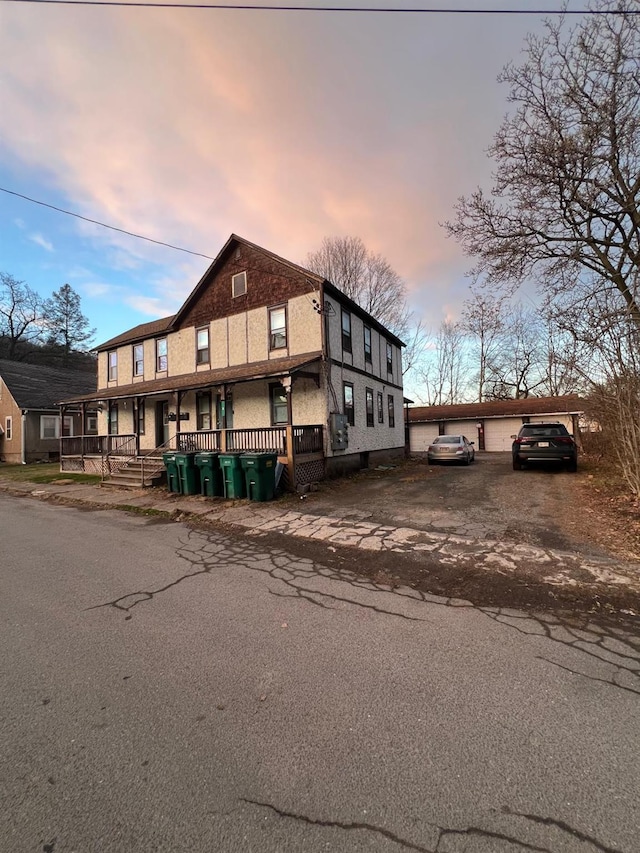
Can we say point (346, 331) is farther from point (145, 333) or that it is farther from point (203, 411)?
point (145, 333)

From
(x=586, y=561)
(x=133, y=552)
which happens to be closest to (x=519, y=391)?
(x=586, y=561)

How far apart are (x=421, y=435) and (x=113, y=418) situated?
→ 21533 mm

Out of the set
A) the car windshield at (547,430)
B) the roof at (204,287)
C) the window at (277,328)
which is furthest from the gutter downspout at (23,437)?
the car windshield at (547,430)

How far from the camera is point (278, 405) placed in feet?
46.5

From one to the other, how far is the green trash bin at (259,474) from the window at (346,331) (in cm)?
693

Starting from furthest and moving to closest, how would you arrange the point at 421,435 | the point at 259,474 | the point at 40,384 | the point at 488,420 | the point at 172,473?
1. the point at 421,435
2. the point at 40,384
3. the point at 488,420
4. the point at 172,473
5. the point at 259,474

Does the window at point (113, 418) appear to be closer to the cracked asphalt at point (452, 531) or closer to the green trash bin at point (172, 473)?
the cracked asphalt at point (452, 531)

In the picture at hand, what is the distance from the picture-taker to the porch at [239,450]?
442 inches

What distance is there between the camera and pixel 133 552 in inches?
240

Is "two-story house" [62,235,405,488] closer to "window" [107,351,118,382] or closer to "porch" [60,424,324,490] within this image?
"porch" [60,424,324,490]

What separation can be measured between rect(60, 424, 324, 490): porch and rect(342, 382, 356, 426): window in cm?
226

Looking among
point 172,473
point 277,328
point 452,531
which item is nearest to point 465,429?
point 277,328

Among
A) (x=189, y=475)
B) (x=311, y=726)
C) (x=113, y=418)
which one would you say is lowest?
(x=311, y=726)

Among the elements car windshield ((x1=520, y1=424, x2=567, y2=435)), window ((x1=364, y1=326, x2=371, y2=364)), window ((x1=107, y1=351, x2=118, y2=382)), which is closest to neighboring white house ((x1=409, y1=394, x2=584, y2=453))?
car windshield ((x1=520, y1=424, x2=567, y2=435))
